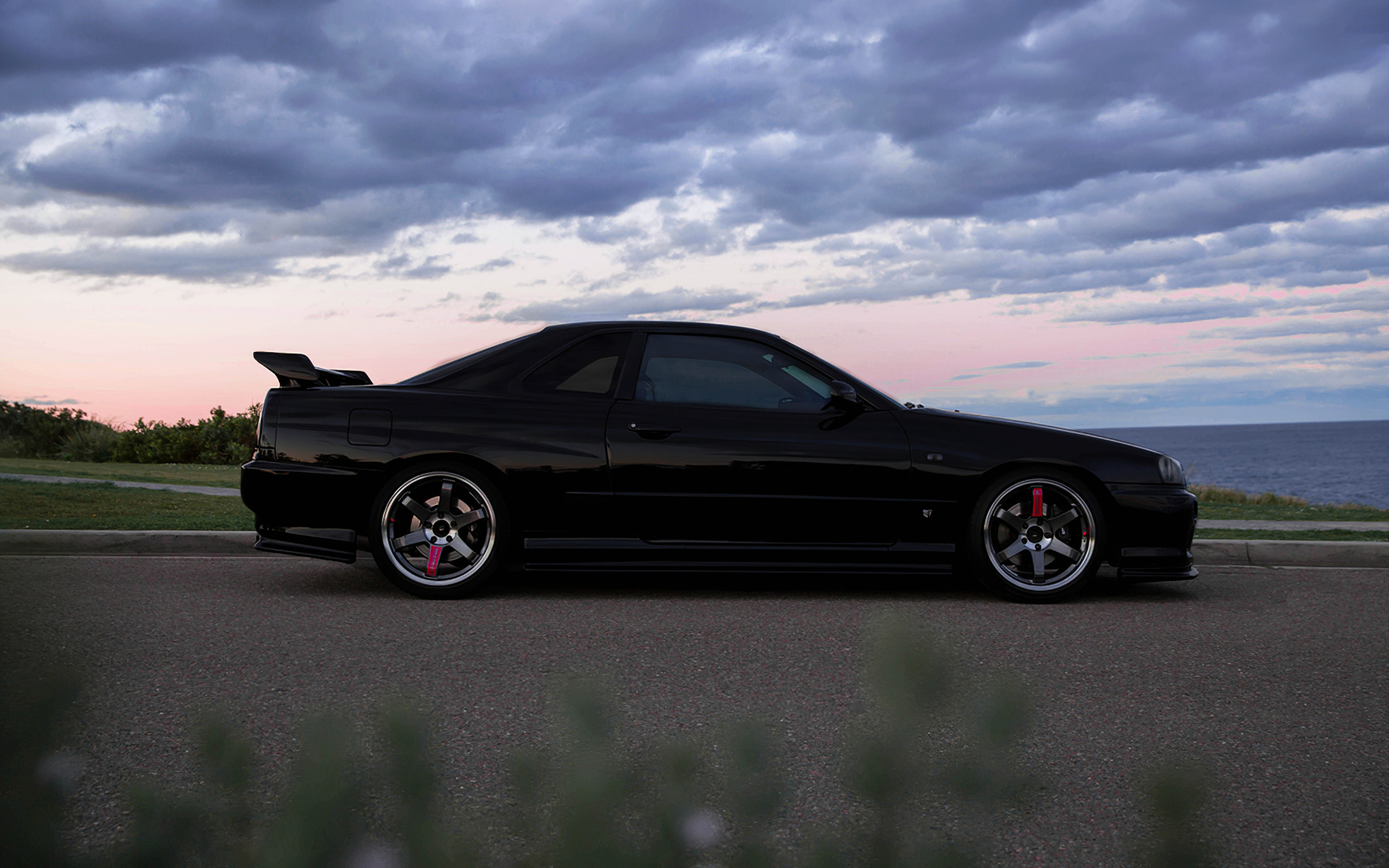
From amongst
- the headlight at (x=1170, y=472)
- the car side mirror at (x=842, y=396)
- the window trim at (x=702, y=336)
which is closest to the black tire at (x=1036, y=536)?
the headlight at (x=1170, y=472)

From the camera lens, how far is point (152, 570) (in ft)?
23.1

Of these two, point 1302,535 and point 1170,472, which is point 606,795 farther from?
point 1302,535

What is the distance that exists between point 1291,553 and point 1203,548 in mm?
698

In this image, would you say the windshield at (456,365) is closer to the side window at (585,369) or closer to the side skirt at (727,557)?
the side window at (585,369)

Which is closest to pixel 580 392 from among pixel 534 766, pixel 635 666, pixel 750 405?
pixel 750 405

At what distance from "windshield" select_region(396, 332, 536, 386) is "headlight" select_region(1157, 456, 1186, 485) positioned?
3909mm

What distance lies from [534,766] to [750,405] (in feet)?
18.3

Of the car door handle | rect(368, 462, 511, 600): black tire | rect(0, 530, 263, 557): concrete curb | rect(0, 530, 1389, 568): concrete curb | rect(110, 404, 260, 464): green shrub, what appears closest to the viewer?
rect(368, 462, 511, 600): black tire

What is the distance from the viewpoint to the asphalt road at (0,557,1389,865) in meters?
2.49

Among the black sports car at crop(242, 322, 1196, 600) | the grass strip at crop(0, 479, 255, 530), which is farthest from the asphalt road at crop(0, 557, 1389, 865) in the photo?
the grass strip at crop(0, 479, 255, 530)

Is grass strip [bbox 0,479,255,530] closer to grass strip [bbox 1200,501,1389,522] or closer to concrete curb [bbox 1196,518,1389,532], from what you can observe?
concrete curb [bbox 1196,518,1389,532]

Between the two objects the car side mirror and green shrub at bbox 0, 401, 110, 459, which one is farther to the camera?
green shrub at bbox 0, 401, 110, 459

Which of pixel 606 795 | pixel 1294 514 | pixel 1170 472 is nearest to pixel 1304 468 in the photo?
pixel 1294 514

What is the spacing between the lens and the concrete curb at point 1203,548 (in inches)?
318
